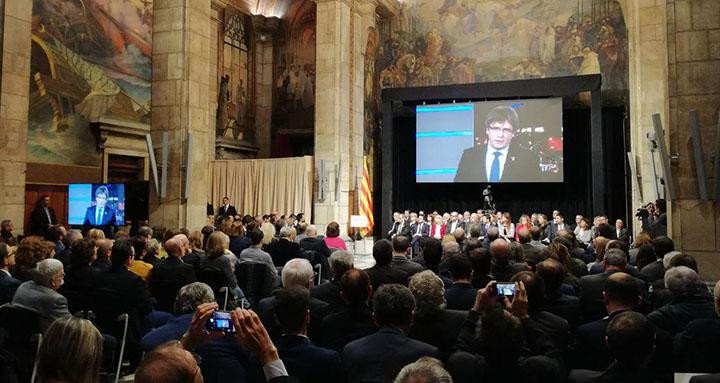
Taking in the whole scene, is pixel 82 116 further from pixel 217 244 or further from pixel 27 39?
pixel 217 244

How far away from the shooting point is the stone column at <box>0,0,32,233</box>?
8195 millimetres

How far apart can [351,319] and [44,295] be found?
2070 mm

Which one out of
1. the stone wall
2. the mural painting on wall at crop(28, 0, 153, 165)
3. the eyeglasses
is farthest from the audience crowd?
the eyeglasses

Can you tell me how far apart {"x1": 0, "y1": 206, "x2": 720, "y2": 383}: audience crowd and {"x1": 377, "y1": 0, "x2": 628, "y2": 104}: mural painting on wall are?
39.7 feet

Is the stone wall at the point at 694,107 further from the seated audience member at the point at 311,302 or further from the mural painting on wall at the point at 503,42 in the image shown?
the mural painting on wall at the point at 503,42

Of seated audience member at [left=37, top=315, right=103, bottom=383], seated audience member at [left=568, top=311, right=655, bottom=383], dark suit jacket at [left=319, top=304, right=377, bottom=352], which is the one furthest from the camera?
dark suit jacket at [left=319, top=304, right=377, bottom=352]

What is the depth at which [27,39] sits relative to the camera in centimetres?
862

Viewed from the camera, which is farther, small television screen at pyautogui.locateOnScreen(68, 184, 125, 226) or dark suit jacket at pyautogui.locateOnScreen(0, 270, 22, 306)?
small television screen at pyautogui.locateOnScreen(68, 184, 125, 226)

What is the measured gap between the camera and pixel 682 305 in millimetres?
3305

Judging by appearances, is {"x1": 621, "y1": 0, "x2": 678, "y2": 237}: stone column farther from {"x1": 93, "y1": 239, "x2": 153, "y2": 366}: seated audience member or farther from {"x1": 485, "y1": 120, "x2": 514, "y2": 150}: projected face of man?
{"x1": 93, "y1": 239, "x2": 153, "y2": 366}: seated audience member

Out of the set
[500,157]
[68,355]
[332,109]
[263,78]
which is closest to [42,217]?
[332,109]

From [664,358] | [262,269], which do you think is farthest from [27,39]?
[664,358]

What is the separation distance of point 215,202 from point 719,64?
13.5 meters

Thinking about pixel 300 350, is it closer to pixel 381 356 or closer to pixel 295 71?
pixel 381 356
